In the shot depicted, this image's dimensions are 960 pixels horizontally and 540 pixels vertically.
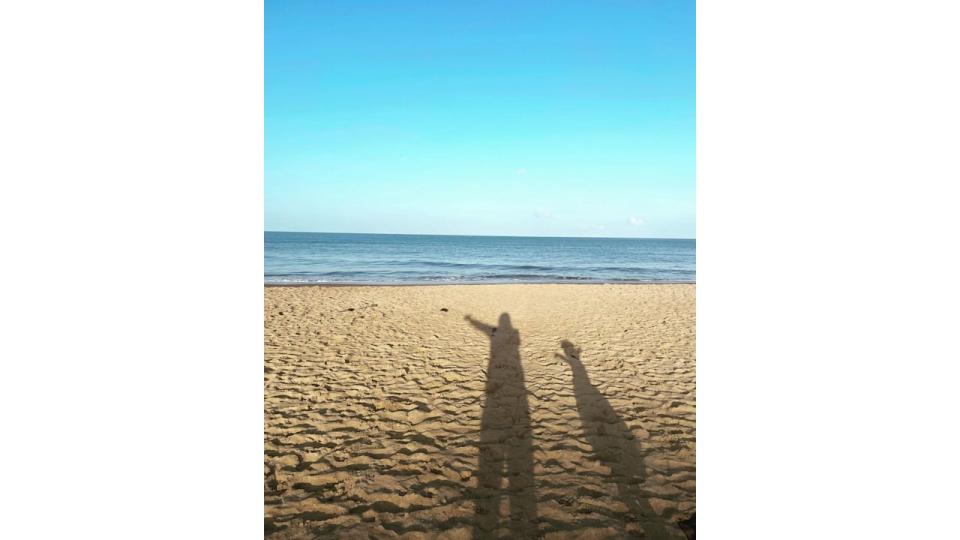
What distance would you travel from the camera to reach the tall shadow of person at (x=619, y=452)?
265 cm

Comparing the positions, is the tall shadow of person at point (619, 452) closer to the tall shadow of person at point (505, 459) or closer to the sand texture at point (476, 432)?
the sand texture at point (476, 432)

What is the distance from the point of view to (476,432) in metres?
3.81

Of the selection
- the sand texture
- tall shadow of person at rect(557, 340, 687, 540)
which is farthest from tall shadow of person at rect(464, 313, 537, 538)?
tall shadow of person at rect(557, 340, 687, 540)

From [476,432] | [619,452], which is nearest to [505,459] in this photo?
[476,432]

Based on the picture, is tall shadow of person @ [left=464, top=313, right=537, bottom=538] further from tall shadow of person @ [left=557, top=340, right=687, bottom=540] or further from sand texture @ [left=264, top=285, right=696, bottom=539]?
tall shadow of person @ [left=557, top=340, right=687, bottom=540]

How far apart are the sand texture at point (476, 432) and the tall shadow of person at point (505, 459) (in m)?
0.01

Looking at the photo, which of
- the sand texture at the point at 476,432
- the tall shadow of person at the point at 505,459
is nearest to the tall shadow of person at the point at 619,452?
the sand texture at the point at 476,432

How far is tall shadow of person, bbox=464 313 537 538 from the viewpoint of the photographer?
8.73 ft

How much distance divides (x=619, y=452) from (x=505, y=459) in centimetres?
95

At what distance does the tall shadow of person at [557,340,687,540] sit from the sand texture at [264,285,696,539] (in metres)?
0.01

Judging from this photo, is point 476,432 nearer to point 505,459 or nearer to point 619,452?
point 505,459
